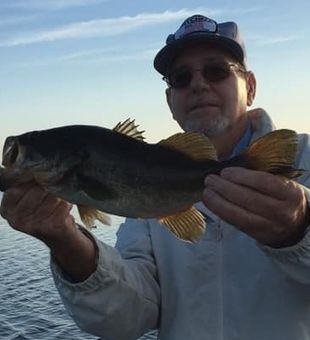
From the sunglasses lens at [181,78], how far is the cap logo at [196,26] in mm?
361

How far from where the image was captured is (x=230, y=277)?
189 inches

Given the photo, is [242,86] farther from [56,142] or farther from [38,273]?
[38,273]

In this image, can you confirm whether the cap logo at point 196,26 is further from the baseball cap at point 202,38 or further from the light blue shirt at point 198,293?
the light blue shirt at point 198,293

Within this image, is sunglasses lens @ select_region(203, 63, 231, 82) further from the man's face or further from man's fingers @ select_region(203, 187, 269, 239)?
man's fingers @ select_region(203, 187, 269, 239)

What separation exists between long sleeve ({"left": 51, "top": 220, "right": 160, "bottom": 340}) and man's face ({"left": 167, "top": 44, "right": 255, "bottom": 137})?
1217 millimetres

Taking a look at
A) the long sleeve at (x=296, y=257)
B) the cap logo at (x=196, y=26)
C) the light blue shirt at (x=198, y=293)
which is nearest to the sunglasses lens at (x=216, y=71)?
the cap logo at (x=196, y=26)

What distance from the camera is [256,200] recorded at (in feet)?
11.6

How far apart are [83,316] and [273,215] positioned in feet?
6.54

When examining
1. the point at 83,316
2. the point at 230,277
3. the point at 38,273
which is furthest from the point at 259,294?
the point at 38,273

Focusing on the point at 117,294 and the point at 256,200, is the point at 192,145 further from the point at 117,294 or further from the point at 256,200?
the point at 117,294

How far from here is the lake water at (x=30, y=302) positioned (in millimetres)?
15250

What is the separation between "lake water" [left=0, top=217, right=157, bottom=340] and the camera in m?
15.2

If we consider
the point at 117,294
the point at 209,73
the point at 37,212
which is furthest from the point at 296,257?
the point at 209,73

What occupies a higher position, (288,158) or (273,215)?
(288,158)
